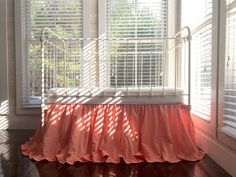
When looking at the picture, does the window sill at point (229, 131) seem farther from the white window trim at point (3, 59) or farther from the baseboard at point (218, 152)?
the white window trim at point (3, 59)

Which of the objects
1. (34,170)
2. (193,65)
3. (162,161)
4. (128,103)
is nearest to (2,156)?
(34,170)

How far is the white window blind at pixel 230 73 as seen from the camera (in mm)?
1980

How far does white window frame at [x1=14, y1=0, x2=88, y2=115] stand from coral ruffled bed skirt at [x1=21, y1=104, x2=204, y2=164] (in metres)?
1.33

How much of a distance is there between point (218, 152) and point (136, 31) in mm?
1931

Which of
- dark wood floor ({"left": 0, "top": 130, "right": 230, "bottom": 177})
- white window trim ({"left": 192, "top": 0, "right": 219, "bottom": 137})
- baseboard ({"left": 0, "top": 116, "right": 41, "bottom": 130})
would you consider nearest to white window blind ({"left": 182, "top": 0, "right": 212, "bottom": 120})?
white window trim ({"left": 192, "top": 0, "right": 219, "bottom": 137})

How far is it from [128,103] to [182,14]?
5.32 ft

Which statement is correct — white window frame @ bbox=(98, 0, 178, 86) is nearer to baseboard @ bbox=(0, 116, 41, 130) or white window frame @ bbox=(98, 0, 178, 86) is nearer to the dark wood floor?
baseboard @ bbox=(0, 116, 41, 130)

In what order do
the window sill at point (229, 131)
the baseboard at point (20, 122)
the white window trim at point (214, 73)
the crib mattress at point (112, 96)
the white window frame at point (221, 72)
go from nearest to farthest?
the window sill at point (229, 131)
the white window frame at point (221, 72)
the white window trim at point (214, 73)
the crib mattress at point (112, 96)
the baseboard at point (20, 122)

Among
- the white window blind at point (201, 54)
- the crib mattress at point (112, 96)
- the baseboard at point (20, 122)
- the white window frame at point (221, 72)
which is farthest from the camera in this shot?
the baseboard at point (20, 122)

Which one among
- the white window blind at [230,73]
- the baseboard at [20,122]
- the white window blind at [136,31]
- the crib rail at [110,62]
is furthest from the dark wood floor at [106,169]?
the white window blind at [136,31]

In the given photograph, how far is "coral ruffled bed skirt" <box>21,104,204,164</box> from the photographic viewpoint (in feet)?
7.64

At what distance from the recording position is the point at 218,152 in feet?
7.42

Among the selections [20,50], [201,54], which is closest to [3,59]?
[20,50]

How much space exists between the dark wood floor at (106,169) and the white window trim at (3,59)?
4.64ft
